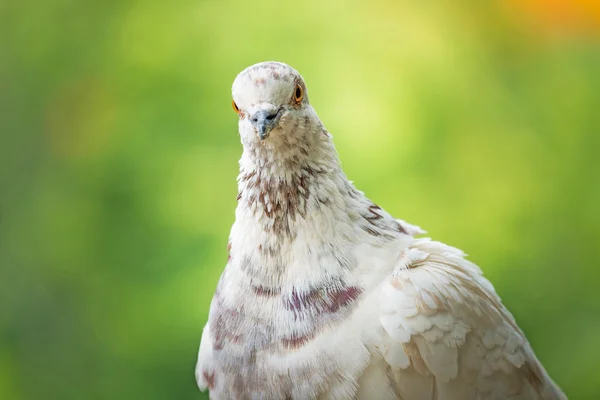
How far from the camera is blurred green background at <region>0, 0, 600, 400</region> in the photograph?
14.4 ft

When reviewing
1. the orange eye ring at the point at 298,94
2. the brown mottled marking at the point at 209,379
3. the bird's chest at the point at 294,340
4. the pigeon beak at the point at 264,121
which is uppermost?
the orange eye ring at the point at 298,94

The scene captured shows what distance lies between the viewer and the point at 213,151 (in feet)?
14.4

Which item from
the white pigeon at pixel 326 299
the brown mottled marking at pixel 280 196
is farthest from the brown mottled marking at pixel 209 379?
the brown mottled marking at pixel 280 196

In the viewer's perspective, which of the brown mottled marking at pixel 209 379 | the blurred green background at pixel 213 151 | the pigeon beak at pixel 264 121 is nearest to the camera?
the pigeon beak at pixel 264 121

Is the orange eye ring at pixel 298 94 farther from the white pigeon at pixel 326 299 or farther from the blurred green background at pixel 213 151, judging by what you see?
the blurred green background at pixel 213 151

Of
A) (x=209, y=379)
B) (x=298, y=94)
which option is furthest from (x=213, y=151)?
(x=298, y=94)

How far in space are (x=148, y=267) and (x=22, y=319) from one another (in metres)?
0.89

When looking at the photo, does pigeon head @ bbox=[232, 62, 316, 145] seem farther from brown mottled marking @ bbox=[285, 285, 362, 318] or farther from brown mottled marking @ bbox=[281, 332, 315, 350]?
brown mottled marking @ bbox=[281, 332, 315, 350]

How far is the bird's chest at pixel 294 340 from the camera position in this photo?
7.36 feet

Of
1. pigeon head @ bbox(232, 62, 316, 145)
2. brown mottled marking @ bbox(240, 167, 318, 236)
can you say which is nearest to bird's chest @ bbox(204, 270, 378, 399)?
brown mottled marking @ bbox(240, 167, 318, 236)

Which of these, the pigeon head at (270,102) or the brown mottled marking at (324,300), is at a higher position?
the pigeon head at (270,102)

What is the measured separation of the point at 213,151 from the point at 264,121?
91.9 inches

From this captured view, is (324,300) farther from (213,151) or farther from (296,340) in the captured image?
(213,151)

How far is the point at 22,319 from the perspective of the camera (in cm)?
442
